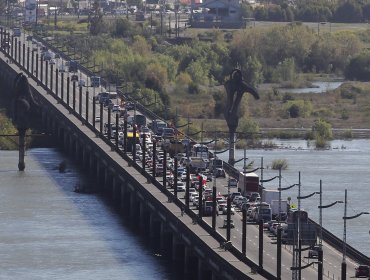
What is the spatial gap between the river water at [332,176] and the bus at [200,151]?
3094mm

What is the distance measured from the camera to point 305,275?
63.8 metres

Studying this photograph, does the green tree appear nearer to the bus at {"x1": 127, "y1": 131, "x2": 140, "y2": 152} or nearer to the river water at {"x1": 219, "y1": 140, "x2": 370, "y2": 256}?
the river water at {"x1": 219, "y1": 140, "x2": 370, "y2": 256}

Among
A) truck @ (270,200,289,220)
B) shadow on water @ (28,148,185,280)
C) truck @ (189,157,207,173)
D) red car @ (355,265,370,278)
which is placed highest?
red car @ (355,265,370,278)

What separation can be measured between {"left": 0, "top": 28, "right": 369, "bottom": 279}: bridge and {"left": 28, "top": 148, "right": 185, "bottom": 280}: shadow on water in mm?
497

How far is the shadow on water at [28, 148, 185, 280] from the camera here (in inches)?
2916

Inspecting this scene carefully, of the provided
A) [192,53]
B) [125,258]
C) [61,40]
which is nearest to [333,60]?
[192,53]

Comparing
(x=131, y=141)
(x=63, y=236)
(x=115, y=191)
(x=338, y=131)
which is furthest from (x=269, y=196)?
(x=338, y=131)

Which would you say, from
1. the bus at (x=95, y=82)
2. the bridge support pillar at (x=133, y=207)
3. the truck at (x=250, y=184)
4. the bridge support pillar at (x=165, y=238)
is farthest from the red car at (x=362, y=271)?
the bus at (x=95, y=82)

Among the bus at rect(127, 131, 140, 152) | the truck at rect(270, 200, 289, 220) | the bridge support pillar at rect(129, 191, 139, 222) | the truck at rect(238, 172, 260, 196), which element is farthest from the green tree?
the truck at rect(270, 200, 289, 220)

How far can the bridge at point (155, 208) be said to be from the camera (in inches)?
2608

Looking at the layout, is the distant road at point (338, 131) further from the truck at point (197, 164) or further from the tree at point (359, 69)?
the tree at point (359, 69)

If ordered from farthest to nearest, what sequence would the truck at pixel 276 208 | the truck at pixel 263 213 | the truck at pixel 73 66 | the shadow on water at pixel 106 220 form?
the truck at pixel 73 66 < the truck at pixel 276 208 < the truck at pixel 263 213 < the shadow on water at pixel 106 220

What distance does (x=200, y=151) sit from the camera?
308ft

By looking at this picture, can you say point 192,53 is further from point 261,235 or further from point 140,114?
point 261,235
